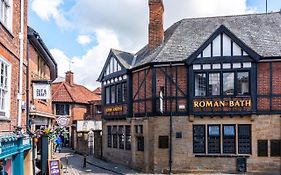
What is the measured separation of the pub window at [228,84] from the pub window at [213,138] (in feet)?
6.36

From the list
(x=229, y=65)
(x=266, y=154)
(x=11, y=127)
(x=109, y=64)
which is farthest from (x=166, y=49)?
(x=11, y=127)

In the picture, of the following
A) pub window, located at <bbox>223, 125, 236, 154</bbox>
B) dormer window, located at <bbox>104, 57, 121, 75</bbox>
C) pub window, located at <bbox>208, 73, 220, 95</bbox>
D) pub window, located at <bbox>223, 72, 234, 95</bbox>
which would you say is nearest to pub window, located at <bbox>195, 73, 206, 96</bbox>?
pub window, located at <bbox>208, 73, 220, 95</bbox>

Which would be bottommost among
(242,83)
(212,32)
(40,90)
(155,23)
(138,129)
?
(138,129)

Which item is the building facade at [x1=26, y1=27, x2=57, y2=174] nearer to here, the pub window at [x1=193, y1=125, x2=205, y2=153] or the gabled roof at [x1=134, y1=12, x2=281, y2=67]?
the gabled roof at [x1=134, y1=12, x2=281, y2=67]

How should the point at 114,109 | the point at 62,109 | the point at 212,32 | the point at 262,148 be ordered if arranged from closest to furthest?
the point at 262,148 → the point at 212,32 → the point at 114,109 → the point at 62,109

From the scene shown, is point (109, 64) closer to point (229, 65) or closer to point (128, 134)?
point (128, 134)

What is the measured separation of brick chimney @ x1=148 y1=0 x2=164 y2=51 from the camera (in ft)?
81.0

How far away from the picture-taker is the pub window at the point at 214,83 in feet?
71.5

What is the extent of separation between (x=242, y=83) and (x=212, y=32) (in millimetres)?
4010

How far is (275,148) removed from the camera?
69.0 ft

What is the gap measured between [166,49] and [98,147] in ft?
36.1

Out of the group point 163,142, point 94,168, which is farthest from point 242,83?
point 94,168

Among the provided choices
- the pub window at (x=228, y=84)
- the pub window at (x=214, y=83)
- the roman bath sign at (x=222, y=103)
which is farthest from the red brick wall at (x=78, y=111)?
the pub window at (x=228, y=84)

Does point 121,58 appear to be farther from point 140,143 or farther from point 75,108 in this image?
point 75,108
